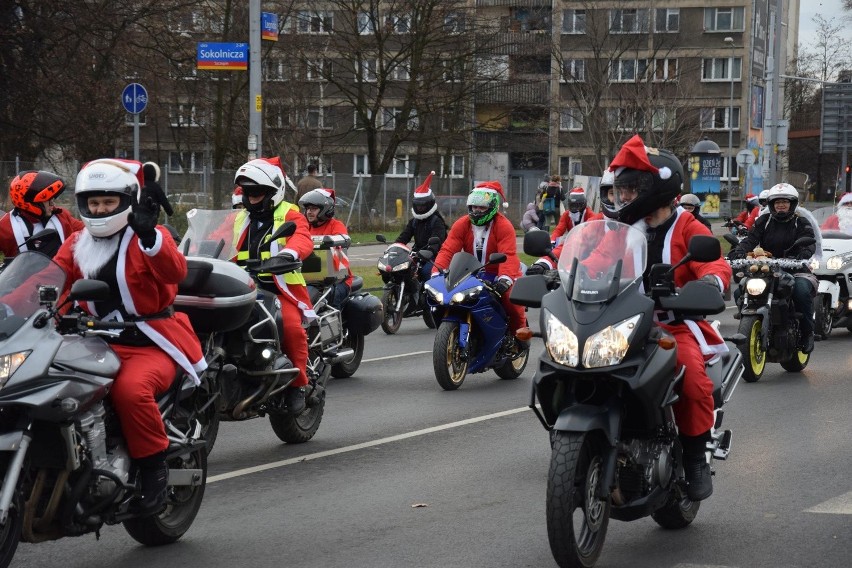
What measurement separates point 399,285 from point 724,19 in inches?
2677

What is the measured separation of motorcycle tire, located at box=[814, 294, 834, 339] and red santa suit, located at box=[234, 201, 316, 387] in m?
7.85

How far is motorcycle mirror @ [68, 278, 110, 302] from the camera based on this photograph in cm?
563

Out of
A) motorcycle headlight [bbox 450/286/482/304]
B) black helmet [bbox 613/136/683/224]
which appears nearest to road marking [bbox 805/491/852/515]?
black helmet [bbox 613/136/683/224]

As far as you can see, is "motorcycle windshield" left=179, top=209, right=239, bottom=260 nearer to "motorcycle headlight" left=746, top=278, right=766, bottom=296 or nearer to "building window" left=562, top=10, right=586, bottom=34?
"motorcycle headlight" left=746, top=278, right=766, bottom=296

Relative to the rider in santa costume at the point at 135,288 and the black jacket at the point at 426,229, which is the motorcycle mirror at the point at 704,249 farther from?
the black jacket at the point at 426,229

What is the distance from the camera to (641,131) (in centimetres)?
5206

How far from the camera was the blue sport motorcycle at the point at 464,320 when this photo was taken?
1241 cm

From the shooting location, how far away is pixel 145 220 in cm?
595

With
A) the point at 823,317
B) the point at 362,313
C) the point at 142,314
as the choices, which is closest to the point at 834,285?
the point at 823,317

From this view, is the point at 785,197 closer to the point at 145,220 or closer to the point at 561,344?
the point at 561,344

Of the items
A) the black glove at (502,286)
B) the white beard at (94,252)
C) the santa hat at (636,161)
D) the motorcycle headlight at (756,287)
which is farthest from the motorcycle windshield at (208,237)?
the motorcycle headlight at (756,287)

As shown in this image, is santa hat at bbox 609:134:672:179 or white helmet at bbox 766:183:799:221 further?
white helmet at bbox 766:183:799:221

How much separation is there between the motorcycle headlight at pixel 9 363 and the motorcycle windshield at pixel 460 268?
Result: 291 inches

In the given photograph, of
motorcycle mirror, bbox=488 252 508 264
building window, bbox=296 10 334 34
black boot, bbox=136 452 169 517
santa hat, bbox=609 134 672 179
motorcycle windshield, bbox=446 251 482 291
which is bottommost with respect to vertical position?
black boot, bbox=136 452 169 517
